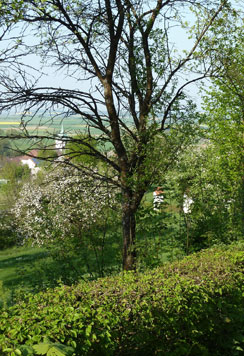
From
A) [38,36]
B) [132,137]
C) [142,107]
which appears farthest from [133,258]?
[38,36]

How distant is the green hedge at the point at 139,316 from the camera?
303cm

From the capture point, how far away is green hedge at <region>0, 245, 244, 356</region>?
303cm

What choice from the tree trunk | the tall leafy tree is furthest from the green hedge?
the tall leafy tree

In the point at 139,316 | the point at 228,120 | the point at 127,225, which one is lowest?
the point at 139,316

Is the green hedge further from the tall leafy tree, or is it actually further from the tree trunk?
the tall leafy tree

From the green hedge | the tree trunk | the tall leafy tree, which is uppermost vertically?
the tall leafy tree

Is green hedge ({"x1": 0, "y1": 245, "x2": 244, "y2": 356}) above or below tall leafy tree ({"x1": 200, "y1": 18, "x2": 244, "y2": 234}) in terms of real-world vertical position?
below

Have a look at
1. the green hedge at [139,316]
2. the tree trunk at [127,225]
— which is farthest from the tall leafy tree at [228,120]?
the green hedge at [139,316]

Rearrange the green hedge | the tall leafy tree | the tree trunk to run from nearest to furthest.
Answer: the green hedge, the tree trunk, the tall leafy tree

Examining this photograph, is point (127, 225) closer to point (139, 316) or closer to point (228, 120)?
point (139, 316)

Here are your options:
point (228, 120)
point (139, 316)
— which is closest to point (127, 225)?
point (139, 316)

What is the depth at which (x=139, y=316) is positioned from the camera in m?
3.79

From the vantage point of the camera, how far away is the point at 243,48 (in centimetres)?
1337

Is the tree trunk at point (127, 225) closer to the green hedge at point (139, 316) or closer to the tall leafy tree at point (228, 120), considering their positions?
the green hedge at point (139, 316)
